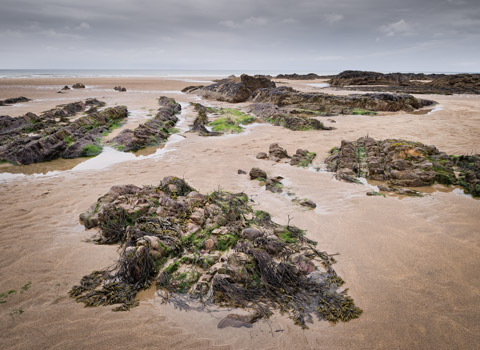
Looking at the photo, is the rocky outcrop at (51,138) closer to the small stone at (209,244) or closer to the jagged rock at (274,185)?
the jagged rock at (274,185)

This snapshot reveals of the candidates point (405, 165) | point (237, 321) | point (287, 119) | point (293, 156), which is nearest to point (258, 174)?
point (293, 156)

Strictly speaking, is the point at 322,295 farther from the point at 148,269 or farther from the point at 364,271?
the point at 148,269

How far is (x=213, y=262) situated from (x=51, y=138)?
30.0ft

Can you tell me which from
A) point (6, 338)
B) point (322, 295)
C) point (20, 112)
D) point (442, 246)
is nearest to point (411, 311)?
point (322, 295)

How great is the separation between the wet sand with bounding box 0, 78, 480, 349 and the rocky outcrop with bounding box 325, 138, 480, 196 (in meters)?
0.57

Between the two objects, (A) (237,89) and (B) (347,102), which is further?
(A) (237,89)

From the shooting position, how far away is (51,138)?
9.05m

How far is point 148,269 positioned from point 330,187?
4642 millimetres

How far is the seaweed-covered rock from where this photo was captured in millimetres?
2984

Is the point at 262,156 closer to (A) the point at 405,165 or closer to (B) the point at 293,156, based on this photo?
(B) the point at 293,156

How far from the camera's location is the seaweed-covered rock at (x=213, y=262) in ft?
9.79

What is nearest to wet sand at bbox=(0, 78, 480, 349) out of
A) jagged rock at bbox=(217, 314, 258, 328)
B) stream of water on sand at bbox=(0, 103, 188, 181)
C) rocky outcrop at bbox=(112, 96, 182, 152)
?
jagged rock at bbox=(217, 314, 258, 328)

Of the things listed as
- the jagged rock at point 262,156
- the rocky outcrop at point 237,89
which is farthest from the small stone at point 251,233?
the rocky outcrop at point 237,89

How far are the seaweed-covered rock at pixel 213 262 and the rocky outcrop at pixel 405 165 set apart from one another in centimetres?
363
